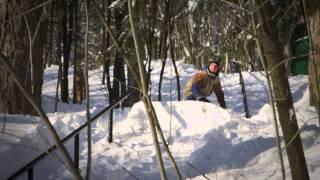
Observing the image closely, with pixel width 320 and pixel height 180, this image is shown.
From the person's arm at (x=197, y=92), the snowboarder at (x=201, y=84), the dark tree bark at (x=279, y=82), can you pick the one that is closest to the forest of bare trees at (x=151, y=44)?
the dark tree bark at (x=279, y=82)

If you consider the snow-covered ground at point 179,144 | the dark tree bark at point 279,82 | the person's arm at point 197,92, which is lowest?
the snow-covered ground at point 179,144

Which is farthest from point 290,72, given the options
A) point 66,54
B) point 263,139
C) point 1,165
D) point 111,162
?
point 1,165

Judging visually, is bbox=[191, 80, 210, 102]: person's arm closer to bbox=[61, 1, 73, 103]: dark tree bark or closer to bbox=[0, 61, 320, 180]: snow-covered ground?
bbox=[0, 61, 320, 180]: snow-covered ground

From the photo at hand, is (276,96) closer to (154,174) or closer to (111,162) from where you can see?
(154,174)

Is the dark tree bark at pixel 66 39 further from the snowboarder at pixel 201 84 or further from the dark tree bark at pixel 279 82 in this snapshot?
the dark tree bark at pixel 279 82

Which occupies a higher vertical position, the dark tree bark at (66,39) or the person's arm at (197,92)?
the dark tree bark at (66,39)

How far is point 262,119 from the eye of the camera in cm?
930

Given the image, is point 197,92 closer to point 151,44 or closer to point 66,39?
point 151,44

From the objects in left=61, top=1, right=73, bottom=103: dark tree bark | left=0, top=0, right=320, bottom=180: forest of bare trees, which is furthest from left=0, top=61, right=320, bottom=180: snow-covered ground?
left=61, top=1, right=73, bottom=103: dark tree bark

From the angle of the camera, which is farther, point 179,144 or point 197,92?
point 197,92

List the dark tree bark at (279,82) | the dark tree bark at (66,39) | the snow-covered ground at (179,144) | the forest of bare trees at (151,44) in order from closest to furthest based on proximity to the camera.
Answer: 1. the forest of bare trees at (151,44)
2. the dark tree bark at (279,82)
3. the snow-covered ground at (179,144)
4. the dark tree bark at (66,39)

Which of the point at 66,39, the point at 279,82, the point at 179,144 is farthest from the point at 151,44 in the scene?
the point at 66,39

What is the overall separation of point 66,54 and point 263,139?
9.95 metres

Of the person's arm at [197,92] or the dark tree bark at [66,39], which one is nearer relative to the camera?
the person's arm at [197,92]
